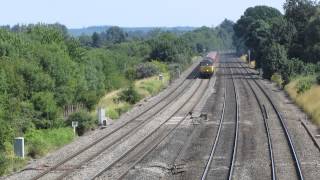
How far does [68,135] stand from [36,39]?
1736 cm

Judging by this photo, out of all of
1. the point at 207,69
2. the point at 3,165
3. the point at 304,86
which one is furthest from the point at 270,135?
the point at 207,69

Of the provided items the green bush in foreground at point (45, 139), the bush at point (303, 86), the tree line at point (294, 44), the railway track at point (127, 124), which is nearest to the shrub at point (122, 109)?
the railway track at point (127, 124)

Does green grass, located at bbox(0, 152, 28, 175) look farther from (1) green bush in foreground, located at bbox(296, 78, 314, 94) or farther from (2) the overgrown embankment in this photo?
(1) green bush in foreground, located at bbox(296, 78, 314, 94)

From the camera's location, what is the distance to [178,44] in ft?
362

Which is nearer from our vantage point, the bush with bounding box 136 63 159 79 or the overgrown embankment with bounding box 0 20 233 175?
the overgrown embankment with bounding box 0 20 233 175

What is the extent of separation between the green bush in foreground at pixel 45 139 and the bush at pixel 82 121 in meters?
1.49

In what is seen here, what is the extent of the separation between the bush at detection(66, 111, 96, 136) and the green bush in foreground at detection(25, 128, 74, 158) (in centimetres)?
149

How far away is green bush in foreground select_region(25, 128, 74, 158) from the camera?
26328 mm

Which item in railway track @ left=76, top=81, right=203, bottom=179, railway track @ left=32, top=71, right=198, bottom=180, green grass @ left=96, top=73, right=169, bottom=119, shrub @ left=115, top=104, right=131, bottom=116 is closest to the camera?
railway track @ left=76, top=81, right=203, bottom=179

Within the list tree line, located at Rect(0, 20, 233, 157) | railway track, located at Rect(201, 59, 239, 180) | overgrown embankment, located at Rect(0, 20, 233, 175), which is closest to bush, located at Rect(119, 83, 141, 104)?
overgrown embankment, located at Rect(0, 20, 233, 175)

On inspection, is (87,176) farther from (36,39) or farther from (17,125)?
(36,39)

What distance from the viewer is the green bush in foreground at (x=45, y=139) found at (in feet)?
86.4

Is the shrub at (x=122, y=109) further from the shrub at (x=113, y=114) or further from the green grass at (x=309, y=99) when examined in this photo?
the green grass at (x=309, y=99)

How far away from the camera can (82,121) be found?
33.5m
